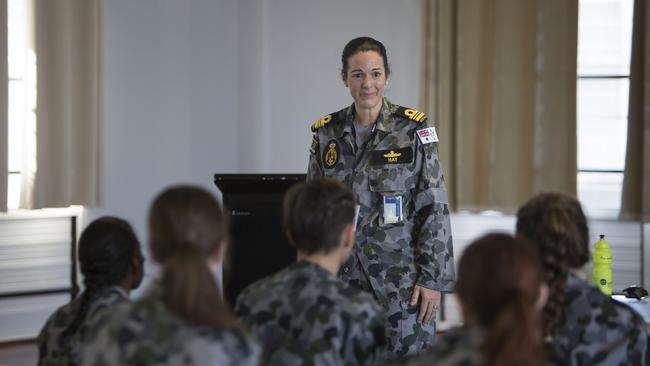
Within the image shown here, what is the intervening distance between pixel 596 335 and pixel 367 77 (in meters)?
1.40

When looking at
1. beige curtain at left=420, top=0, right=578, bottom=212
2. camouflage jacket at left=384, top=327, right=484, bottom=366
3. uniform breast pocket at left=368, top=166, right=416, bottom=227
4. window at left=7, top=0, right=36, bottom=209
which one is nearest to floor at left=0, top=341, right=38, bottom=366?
window at left=7, top=0, right=36, bottom=209

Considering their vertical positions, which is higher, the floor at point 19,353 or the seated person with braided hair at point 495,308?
the seated person with braided hair at point 495,308

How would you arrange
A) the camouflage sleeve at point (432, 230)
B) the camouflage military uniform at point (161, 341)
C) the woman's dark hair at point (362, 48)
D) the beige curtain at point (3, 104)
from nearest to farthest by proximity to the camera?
the camouflage military uniform at point (161, 341) < the camouflage sleeve at point (432, 230) < the woman's dark hair at point (362, 48) < the beige curtain at point (3, 104)

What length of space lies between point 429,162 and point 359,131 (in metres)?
0.30

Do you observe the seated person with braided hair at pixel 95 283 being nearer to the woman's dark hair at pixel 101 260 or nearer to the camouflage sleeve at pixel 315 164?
the woman's dark hair at pixel 101 260

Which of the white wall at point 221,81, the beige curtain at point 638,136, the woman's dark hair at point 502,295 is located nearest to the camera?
the woman's dark hair at point 502,295

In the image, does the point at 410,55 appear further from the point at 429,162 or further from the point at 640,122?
the point at 429,162

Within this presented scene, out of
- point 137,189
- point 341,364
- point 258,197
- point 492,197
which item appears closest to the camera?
point 341,364

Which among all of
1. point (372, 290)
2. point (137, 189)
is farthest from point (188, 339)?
point (137, 189)

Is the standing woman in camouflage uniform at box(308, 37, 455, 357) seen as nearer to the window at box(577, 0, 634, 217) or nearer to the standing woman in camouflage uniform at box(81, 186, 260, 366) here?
the standing woman in camouflage uniform at box(81, 186, 260, 366)

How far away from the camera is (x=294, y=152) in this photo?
675 centimetres

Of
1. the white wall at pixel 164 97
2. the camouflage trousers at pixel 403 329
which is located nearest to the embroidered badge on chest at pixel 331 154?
the camouflage trousers at pixel 403 329

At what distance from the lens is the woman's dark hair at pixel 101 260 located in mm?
2418

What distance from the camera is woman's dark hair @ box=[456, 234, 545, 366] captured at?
1460mm
